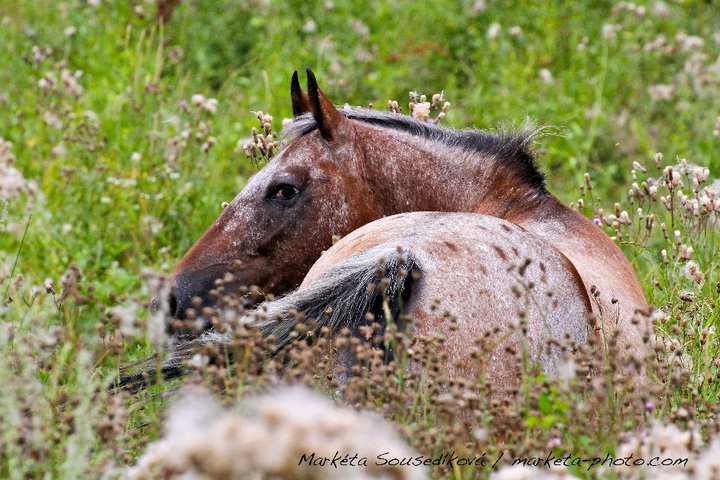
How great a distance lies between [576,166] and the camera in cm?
783

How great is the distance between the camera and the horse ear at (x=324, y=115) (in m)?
4.60

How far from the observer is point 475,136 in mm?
4801

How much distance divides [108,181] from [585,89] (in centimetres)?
421

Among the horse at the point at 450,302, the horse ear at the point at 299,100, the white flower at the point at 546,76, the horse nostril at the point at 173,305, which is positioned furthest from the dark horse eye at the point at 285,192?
the white flower at the point at 546,76

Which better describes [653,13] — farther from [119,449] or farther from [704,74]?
[119,449]

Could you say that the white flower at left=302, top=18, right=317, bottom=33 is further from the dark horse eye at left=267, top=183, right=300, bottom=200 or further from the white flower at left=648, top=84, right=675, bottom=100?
the dark horse eye at left=267, top=183, right=300, bottom=200

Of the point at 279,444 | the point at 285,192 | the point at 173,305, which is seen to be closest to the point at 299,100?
the point at 285,192

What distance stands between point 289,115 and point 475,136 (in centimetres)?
272

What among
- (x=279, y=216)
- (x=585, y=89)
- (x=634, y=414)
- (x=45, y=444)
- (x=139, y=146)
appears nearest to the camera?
(x=45, y=444)

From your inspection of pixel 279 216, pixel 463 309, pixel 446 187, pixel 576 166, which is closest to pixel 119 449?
pixel 463 309

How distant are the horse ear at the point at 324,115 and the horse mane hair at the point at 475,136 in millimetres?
87

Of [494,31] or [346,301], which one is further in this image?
[494,31]

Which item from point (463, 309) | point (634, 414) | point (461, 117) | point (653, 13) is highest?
point (653, 13)

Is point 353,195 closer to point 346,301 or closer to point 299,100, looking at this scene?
point 299,100
